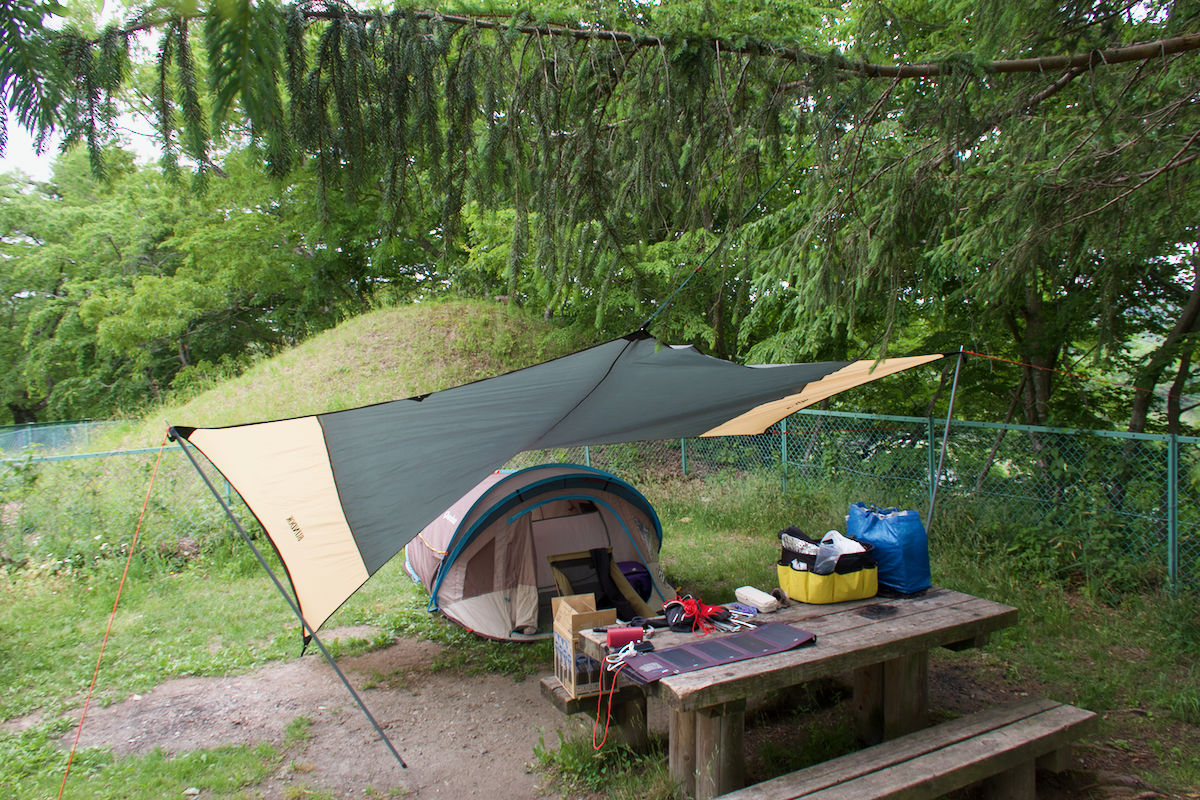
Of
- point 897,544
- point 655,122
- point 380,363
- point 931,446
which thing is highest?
point 655,122

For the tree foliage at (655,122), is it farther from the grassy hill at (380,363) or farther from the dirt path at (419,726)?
the grassy hill at (380,363)

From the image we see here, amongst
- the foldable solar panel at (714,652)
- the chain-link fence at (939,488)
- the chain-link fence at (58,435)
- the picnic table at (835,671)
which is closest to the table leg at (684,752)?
the picnic table at (835,671)

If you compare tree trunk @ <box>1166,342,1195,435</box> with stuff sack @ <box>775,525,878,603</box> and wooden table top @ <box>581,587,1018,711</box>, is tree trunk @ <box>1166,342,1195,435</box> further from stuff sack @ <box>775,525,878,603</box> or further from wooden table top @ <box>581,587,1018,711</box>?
stuff sack @ <box>775,525,878,603</box>

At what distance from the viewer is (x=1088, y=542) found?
14.9ft

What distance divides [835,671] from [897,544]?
0.88 metres

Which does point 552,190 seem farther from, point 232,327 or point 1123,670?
point 232,327

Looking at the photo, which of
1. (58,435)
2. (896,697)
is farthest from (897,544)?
(58,435)

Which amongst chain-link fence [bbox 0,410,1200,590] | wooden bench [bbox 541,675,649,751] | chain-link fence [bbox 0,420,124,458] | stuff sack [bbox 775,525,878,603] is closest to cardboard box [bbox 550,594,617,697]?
wooden bench [bbox 541,675,649,751]

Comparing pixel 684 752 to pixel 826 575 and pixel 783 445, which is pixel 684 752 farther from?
pixel 783 445

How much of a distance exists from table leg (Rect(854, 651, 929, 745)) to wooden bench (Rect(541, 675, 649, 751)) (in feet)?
3.44

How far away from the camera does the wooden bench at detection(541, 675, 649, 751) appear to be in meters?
2.84

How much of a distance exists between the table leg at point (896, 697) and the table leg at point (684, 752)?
3.22 feet

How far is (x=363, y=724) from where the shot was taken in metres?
3.39

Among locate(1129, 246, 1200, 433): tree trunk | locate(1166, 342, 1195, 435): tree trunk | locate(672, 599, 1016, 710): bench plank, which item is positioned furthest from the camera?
locate(1166, 342, 1195, 435): tree trunk
